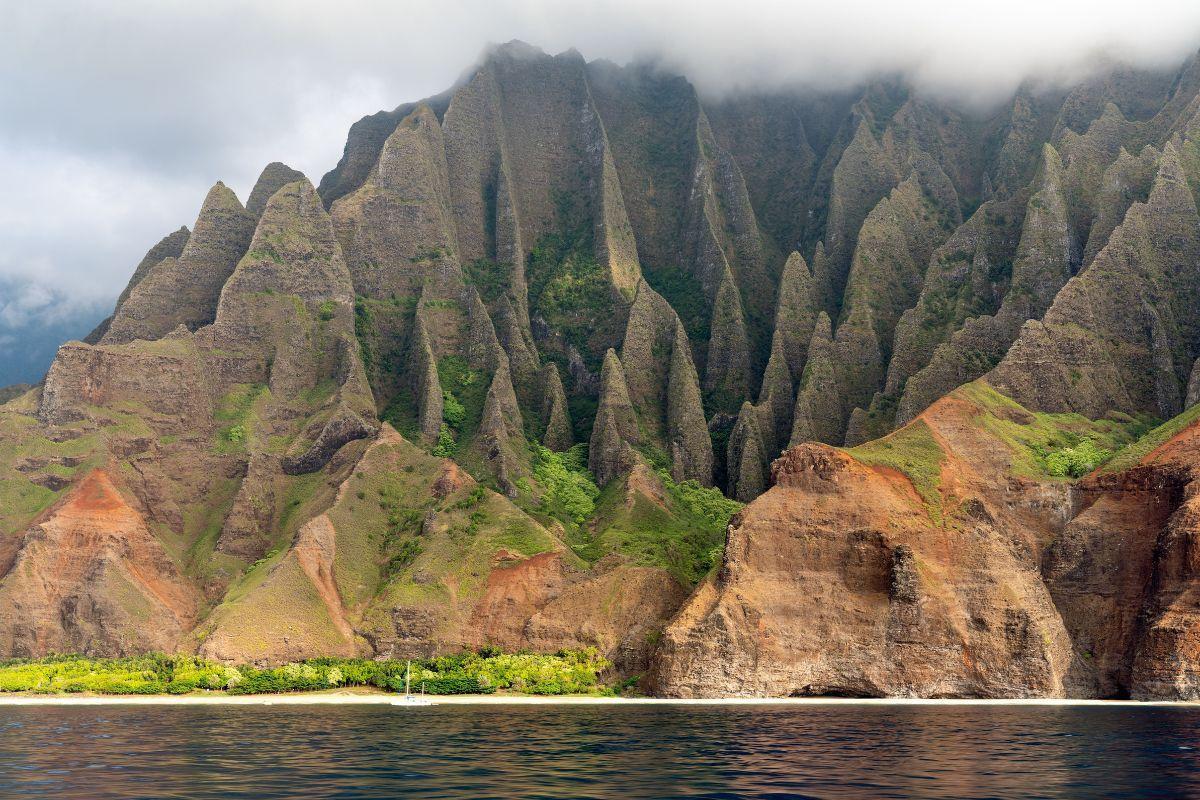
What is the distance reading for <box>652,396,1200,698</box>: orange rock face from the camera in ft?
439

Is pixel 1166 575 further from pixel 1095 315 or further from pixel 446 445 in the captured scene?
pixel 446 445

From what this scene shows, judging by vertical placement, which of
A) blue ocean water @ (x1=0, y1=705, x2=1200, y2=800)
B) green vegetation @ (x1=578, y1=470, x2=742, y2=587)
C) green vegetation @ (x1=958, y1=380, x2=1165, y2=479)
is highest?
green vegetation @ (x1=958, y1=380, x2=1165, y2=479)

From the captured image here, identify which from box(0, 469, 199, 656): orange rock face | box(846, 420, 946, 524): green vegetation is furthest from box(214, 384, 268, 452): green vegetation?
box(846, 420, 946, 524): green vegetation

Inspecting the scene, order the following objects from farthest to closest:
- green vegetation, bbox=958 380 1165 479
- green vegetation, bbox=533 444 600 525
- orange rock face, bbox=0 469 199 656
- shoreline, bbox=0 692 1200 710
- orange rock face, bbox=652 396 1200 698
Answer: green vegetation, bbox=533 444 600 525 < green vegetation, bbox=958 380 1165 479 < orange rock face, bbox=0 469 199 656 < orange rock face, bbox=652 396 1200 698 < shoreline, bbox=0 692 1200 710

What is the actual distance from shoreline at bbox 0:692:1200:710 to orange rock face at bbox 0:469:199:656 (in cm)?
1603

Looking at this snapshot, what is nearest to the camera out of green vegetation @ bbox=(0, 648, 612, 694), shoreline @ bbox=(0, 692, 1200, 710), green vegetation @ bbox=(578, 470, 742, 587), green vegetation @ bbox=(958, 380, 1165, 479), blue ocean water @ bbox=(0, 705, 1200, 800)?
blue ocean water @ bbox=(0, 705, 1200, 800)

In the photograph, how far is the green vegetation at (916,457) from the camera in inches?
5851

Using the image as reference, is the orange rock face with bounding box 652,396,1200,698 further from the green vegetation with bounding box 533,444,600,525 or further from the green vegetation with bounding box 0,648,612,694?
the green vegetation with bounding box 533,444,600,525

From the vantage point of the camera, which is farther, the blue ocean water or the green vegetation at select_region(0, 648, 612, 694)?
the green vegetation at select_region(0, 648, 612, 694)

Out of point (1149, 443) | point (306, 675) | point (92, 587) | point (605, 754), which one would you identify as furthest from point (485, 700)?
point (1149, 443)

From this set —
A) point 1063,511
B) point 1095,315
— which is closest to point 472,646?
point 1063,511

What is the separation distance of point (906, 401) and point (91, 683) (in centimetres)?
13199

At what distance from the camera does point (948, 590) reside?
139 m

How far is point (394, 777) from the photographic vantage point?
198 ft
